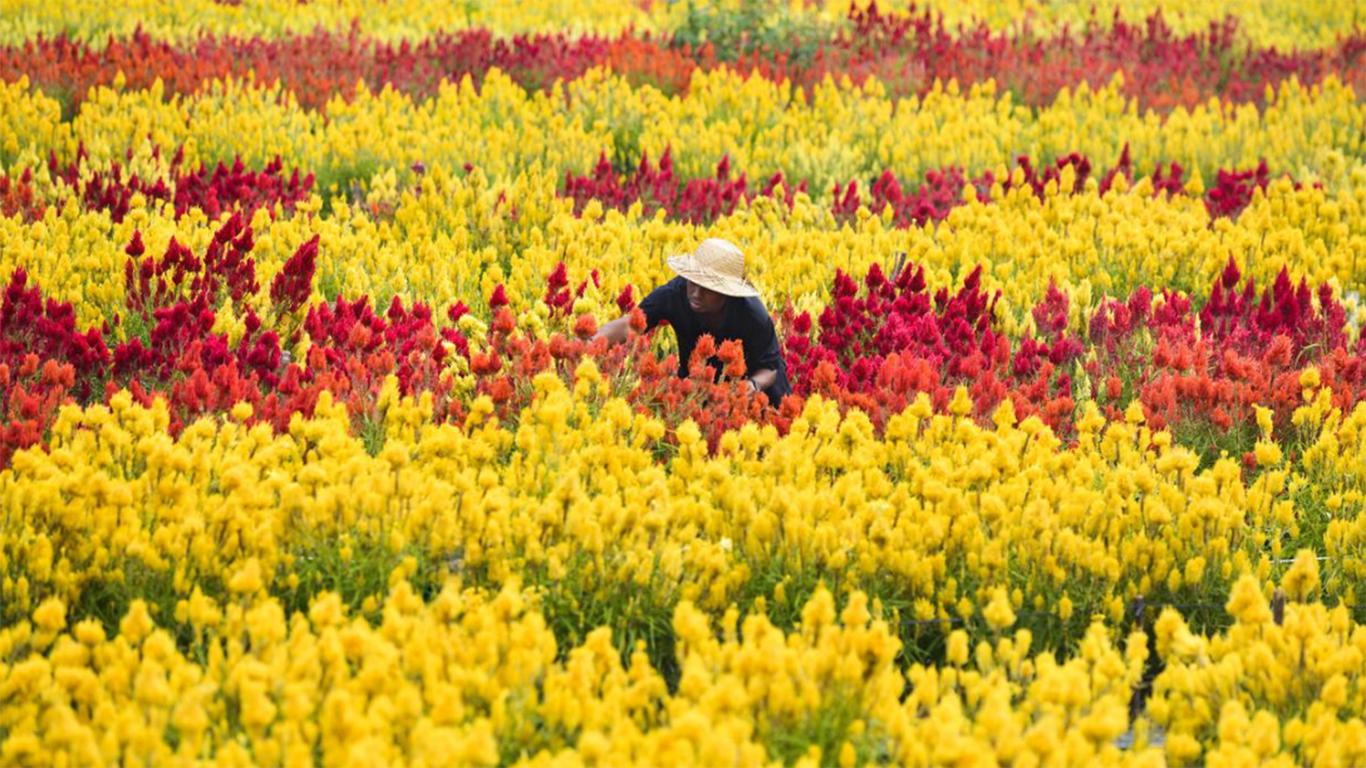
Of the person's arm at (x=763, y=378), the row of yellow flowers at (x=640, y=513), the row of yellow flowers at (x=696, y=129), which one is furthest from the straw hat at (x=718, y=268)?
the row of yellow flowers at (x=696, y=129)

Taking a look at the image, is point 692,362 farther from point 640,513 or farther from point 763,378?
point 640,513

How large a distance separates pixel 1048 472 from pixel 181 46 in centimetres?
1003

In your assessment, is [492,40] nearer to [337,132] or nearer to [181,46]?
[181,46]

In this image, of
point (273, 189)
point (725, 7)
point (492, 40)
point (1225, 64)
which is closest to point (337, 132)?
point (273, 189)

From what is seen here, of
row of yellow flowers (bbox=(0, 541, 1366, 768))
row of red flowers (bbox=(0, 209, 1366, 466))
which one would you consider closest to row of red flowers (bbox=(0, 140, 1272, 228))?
row of red flowers (bbox=(0, 209, 1366, 466))

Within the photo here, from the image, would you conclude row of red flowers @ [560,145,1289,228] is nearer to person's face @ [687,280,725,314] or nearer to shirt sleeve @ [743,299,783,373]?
person's face @ [687,280,725,314]

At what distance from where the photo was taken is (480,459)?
15.6 ft

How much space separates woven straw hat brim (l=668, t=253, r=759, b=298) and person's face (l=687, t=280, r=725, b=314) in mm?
55

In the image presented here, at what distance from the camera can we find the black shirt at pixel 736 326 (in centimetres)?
602

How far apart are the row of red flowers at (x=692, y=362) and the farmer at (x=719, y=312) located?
13 centimetres

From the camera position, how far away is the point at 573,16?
1556 cm

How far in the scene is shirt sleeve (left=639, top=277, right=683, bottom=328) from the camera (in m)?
6.16

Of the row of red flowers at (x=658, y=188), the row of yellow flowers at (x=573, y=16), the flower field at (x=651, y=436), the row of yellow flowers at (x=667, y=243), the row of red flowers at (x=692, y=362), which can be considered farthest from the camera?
the row of yellow flowers at (x=573, y=16)

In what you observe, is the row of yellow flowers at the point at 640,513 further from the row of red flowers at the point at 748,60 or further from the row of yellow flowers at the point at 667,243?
the row of red flowers at the point at 748,60
